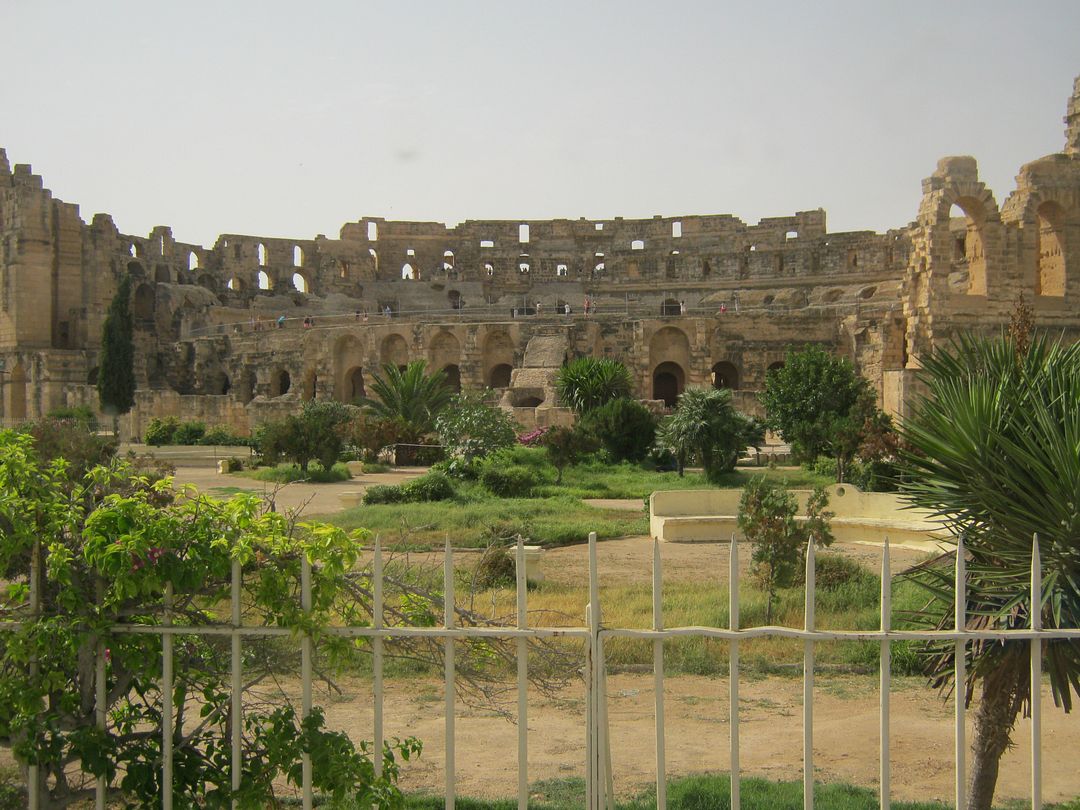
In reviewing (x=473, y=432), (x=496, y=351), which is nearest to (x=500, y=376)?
(x=496, y=351)

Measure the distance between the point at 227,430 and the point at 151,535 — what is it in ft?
92.2

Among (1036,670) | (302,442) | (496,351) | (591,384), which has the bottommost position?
(1036,670)

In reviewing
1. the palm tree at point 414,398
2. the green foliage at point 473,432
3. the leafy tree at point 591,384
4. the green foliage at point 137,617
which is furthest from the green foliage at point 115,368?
the green foliage at point 137,617

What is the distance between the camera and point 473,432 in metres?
21.6

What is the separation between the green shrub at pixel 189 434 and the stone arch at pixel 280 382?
19.4 ft

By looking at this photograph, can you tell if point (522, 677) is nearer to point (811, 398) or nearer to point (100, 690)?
point (100, 690)

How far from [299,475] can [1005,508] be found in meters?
18.4

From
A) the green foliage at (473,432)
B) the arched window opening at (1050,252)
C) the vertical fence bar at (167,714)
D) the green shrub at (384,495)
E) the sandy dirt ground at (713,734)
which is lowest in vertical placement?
the sandy dirt ground at (713,734)

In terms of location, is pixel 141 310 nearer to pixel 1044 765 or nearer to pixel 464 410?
pixel 464 410

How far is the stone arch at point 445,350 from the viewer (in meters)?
34.8

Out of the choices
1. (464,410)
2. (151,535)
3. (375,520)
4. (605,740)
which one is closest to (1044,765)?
(605,740)

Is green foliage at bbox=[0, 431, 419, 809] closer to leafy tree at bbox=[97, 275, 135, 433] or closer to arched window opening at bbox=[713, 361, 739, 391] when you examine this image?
arched window opening at bbox=[713, 361, 739, 391]

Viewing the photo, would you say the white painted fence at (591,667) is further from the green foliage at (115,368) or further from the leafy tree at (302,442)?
the green foliage at (115,368)

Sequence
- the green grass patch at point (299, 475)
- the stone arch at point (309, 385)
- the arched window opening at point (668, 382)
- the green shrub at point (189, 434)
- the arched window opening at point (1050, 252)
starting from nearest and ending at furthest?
the green grass patch at point (299, 475) → the arched window opening at point (1050, 252) → the green shrub at point (189, 434) → the arched window opening at point (668, 382) → the stone arch at point (309, 385)
